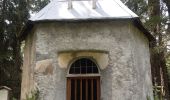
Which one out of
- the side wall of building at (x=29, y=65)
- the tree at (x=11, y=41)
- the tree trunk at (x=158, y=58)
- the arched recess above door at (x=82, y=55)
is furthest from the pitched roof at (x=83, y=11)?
the tree at (x=11, y=41)

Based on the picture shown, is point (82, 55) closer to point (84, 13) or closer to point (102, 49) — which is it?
point (102, 49)

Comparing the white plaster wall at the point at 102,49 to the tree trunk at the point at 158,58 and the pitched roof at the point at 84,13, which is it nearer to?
the pitched roof at the point at 84,13

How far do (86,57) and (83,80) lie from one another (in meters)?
0.72

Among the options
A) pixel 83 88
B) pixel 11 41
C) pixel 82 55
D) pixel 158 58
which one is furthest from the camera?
pixel 11 41

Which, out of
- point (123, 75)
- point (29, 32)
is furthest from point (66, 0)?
point (123, 75)

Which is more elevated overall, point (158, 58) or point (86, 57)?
point (158, 58)

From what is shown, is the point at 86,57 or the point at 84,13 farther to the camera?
the point at 84,13

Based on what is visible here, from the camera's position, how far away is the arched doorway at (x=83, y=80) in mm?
9734

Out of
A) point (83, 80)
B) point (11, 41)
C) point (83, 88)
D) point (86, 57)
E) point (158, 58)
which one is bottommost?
point (83, 88)

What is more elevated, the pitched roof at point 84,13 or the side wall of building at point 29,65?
the pitched roof at point 84,13

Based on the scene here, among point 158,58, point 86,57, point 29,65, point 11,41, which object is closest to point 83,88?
point 86,57

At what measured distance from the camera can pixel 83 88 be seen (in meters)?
9.80

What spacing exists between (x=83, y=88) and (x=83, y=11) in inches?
99.3

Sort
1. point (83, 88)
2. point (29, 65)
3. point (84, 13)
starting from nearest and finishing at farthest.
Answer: point (83, 88) < point (84, 13) < point (29, 65)
